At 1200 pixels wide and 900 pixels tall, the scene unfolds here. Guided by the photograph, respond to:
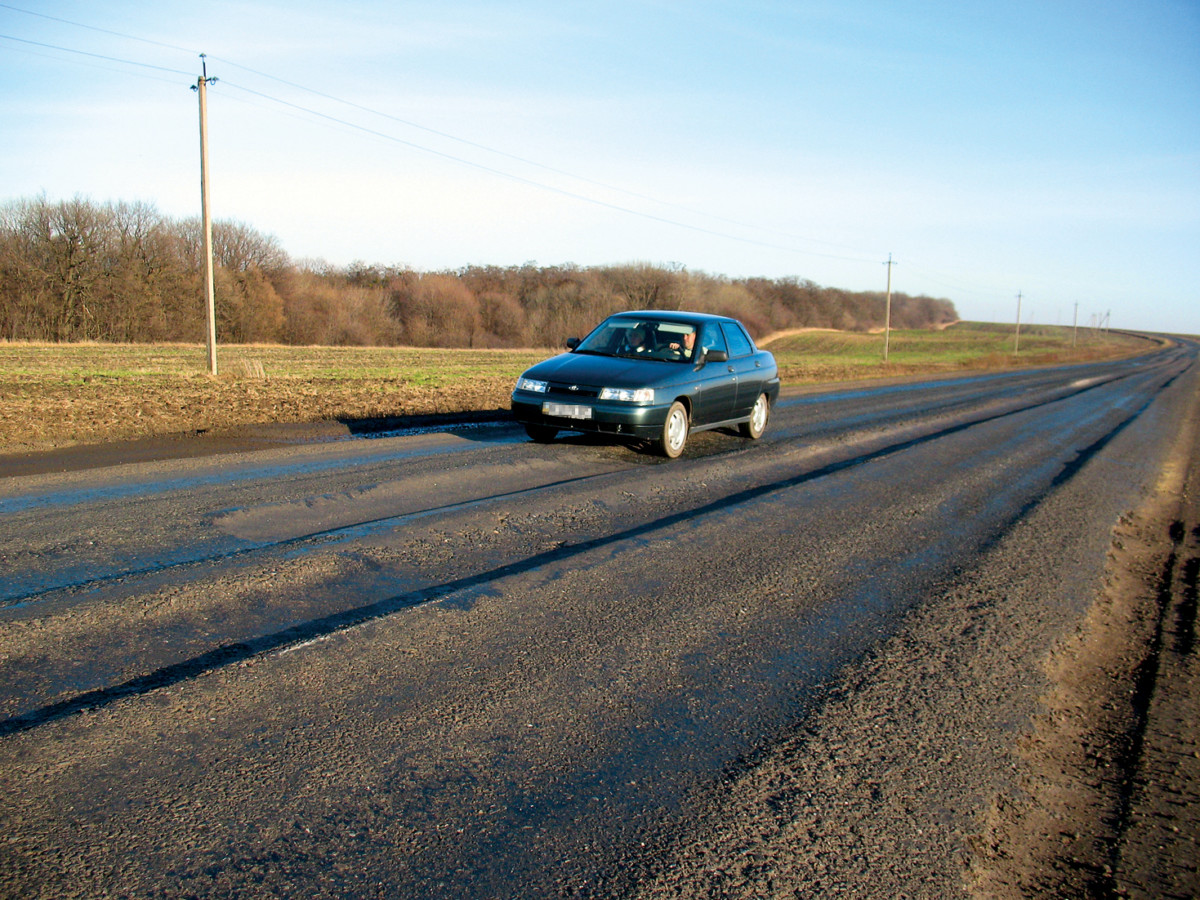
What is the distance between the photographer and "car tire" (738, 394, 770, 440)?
1209cm


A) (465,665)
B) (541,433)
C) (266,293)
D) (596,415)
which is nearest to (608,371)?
(596,415)

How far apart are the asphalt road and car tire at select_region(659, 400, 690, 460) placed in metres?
1.47

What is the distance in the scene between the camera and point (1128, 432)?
16656 millimetres

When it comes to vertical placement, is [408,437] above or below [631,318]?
below

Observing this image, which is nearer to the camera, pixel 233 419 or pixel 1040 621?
pixel 1040 621

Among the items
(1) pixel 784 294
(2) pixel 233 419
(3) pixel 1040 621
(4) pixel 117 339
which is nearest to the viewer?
(3) pixel 1040 621

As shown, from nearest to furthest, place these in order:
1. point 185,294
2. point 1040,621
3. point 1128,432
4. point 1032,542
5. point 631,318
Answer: point 1040,621
point 1032,542
point 631,318
point 1128,432
point 185,294

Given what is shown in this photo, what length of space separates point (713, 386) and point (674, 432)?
1086 mm

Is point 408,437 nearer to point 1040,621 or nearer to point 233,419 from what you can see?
point 233,419

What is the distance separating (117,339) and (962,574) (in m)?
57.0

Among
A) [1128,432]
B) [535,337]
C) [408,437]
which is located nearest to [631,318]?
[408,437]

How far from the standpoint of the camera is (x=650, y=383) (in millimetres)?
9688

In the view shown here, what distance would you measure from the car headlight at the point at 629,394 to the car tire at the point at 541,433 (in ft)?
3.51

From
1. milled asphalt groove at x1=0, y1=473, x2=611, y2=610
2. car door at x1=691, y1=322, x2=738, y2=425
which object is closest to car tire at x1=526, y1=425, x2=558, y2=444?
car door at x1=691, y1=322, x2=738, y2=425
